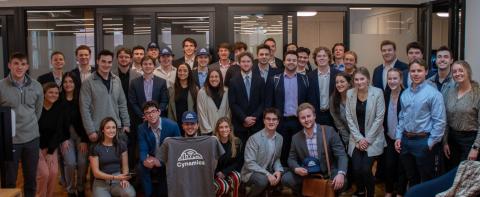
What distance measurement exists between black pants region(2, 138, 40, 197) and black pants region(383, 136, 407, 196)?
3248mm

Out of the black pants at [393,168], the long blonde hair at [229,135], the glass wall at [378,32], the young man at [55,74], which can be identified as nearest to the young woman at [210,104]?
the long blonde hair at [229,135]

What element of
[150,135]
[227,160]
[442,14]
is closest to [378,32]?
[442,14]

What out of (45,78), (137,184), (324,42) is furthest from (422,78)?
(324,42)

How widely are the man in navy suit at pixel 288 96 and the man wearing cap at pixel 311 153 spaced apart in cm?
37

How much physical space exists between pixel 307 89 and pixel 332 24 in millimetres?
3435

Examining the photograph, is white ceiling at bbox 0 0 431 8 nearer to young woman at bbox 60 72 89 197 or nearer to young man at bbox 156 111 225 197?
young woman at bbox 60 72 89 197

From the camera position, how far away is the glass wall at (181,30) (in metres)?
7.55

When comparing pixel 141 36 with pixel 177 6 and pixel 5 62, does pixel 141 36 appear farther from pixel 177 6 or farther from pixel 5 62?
pixel 5 62

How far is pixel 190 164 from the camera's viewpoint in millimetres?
4699

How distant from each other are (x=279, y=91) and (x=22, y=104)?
7.95ft

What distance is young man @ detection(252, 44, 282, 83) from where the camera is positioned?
217 inches

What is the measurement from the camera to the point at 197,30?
7.56 meters

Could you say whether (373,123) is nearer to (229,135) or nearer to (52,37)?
(229,135)

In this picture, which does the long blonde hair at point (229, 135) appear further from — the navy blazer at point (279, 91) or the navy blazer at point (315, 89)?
the navy blazer at point (315, 89)
